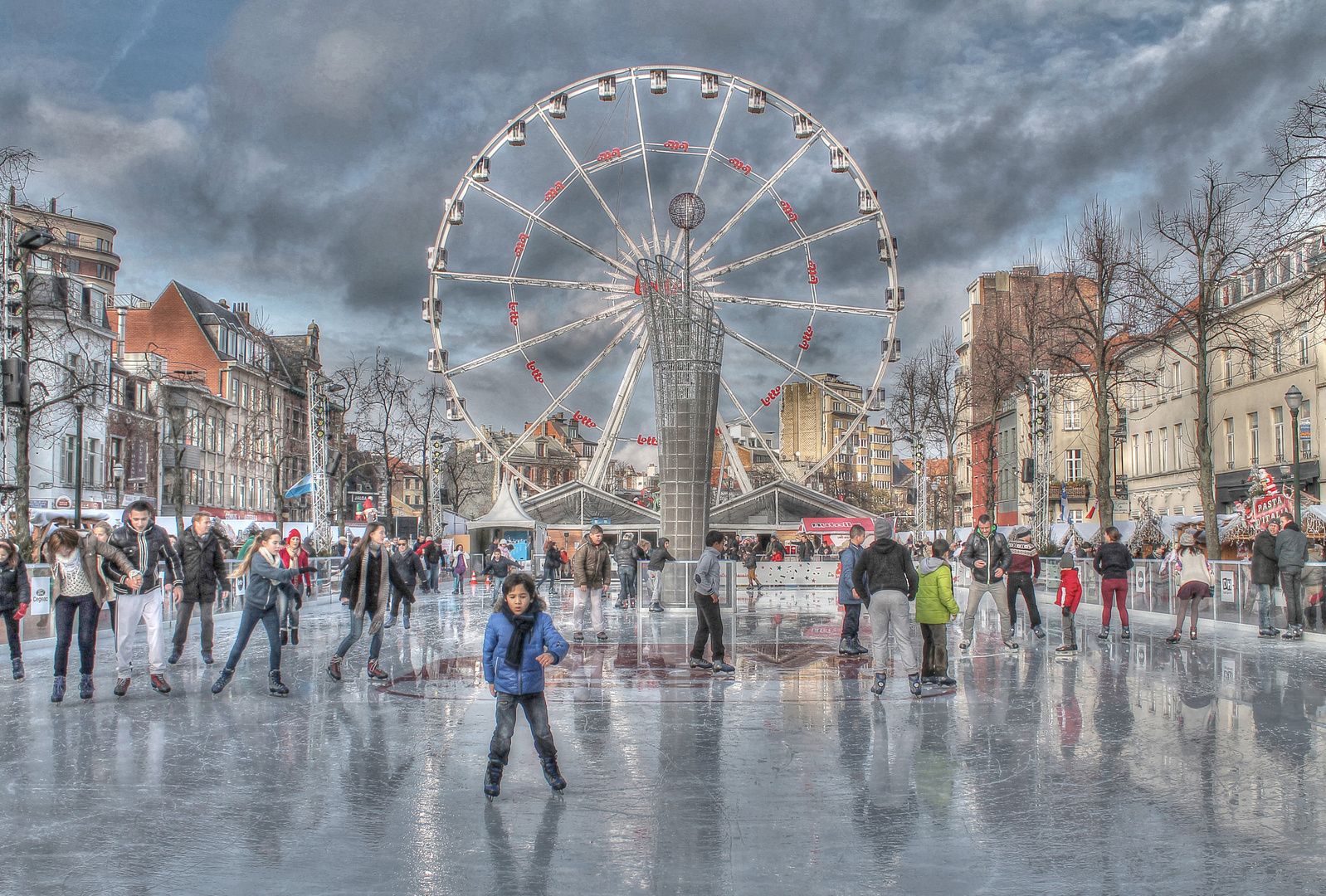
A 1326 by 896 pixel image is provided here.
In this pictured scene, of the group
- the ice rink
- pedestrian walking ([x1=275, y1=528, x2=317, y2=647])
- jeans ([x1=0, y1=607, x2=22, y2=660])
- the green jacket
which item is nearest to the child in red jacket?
the ice rink

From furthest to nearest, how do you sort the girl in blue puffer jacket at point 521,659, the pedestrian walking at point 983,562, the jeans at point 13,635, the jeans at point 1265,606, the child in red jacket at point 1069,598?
the jeans at point 1265,606 < the child in red jacket at point 1069,598 < the pedestrian walking at point 983,562 < the jeans at point 13,635 < the girl in blue puffer jacket at point 521,659

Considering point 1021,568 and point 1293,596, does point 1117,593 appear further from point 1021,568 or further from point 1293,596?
point 1293,596

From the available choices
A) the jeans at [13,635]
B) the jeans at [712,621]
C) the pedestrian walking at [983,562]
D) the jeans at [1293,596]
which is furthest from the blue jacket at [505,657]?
the jeans at [1293,596]

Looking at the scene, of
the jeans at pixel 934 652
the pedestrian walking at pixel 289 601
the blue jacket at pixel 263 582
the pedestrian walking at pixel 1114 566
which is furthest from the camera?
the pedestrian walking at pixel 1114 566

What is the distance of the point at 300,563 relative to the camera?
25.1m

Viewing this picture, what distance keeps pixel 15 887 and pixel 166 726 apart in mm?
4207

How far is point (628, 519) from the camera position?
144 ft

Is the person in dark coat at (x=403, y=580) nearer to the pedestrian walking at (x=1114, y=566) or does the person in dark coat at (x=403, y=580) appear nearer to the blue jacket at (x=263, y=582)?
the blue jacket at (x=263, y=582)

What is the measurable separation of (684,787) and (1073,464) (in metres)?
63.7

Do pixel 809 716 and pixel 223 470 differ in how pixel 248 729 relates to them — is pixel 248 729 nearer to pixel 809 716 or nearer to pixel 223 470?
pixel 809 716

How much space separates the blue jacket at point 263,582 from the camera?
1100cm

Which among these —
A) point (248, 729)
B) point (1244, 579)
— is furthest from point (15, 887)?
point (1244, 579)

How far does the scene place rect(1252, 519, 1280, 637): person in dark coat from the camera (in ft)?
55.8

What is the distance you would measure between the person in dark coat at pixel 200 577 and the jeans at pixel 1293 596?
14868mm
